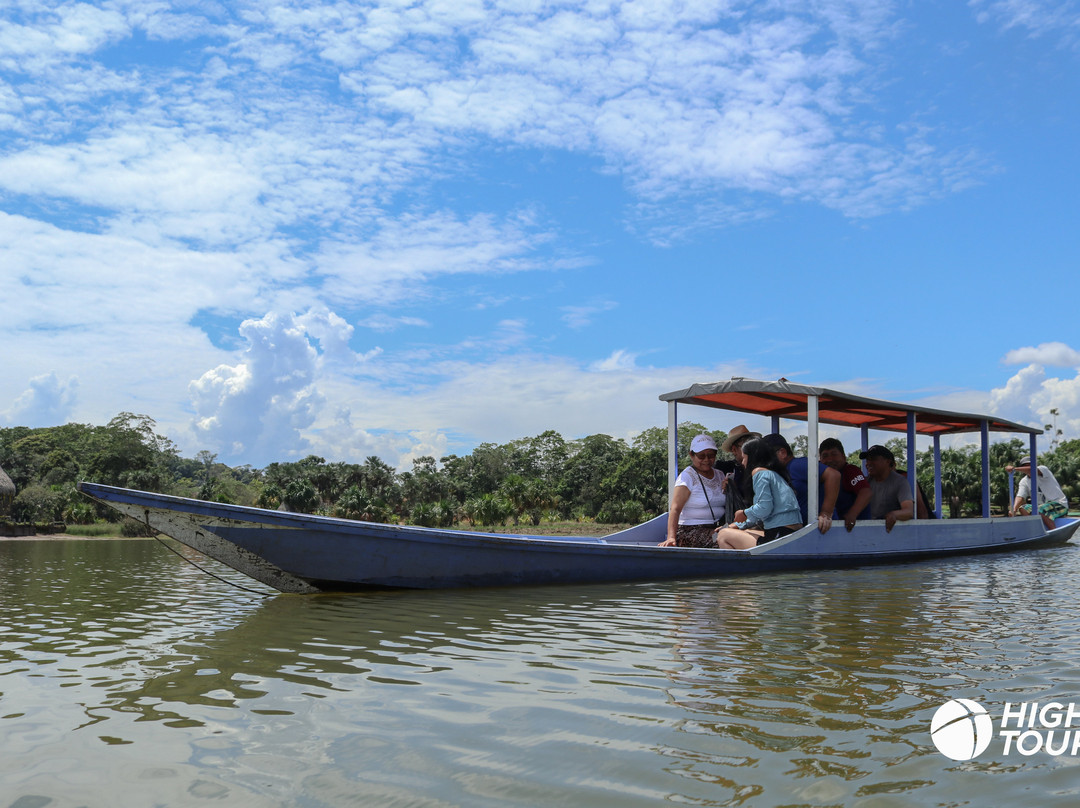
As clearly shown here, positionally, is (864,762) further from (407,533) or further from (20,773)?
(407,533)

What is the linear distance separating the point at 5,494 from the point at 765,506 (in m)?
41.0

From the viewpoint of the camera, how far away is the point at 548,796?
87.3 inches

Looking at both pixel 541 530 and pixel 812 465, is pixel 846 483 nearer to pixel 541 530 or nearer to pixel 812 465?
pixel 812 465

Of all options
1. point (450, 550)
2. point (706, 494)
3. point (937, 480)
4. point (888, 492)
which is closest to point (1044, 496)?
point (937, 480)

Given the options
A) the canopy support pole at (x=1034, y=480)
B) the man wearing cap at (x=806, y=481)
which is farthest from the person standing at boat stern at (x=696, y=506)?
the canopy support pole at (x=1034, y=480)

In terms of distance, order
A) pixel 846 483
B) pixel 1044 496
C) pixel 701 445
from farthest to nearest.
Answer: pixel 1044 496 < pixel 846 483 < pixel 701 445

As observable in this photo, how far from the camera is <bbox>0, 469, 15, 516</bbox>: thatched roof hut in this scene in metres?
37.3

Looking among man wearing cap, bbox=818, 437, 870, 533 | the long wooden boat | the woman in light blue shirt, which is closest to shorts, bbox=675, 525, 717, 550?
the woman in light blue shirt

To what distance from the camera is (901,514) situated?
9.88 metres

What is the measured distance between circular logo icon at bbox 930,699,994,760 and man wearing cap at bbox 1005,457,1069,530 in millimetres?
12973

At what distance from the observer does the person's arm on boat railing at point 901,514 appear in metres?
9.79

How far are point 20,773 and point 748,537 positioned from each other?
692 centimetres

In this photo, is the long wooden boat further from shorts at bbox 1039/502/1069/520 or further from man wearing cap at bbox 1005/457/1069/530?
shorts at bbox 1039/502/1069/520

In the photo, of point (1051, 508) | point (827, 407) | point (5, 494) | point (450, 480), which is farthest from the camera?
point (450, 480)
